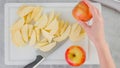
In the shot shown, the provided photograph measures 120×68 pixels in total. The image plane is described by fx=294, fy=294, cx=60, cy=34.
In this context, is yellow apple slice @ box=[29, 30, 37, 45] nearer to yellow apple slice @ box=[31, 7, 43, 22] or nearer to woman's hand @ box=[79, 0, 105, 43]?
yellow apple slice @ box=[31, 7, 43, 22]

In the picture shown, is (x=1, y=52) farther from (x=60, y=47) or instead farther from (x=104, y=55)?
(x=104, y=55)

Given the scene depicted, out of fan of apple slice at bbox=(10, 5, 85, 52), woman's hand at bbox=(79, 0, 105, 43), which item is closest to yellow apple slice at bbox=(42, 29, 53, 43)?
fan of apple slice at bbox=(10, 5, 85, 52)

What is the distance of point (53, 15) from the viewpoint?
948 mm

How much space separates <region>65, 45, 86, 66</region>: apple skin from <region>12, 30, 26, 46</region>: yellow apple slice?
150 mm

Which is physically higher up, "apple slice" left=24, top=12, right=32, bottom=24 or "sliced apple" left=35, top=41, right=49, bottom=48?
"apple slice" left=24, top=12, right=32, bottom=24

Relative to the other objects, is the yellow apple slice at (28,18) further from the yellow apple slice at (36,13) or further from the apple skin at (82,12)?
the apple skin at (82,12)

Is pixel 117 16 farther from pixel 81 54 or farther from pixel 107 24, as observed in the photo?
pixel 81 54

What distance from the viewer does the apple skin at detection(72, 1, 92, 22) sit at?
2.82 ft

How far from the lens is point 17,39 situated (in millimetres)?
945

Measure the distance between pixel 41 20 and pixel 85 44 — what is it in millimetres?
163

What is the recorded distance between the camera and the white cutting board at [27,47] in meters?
0.96

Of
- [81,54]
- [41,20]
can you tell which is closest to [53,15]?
[41,20]

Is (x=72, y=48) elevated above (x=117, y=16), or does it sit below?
below

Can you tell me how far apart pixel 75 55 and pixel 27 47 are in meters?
0.16
